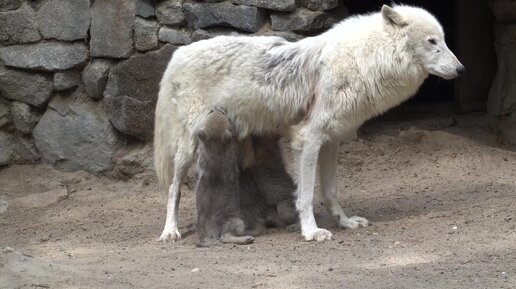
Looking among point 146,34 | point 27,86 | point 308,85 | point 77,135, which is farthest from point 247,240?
point 27,86

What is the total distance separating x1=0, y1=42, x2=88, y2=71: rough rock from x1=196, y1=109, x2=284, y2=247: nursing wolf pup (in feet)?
7.86

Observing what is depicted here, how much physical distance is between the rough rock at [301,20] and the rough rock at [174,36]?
2.67ft

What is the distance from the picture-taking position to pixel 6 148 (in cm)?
922

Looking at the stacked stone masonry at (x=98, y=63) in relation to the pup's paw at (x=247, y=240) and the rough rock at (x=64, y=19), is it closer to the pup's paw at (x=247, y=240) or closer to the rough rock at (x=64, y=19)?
the rough rock at (x=64, y=19)

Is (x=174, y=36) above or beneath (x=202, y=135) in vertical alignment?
above

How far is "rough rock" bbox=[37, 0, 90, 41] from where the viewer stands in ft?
28.5

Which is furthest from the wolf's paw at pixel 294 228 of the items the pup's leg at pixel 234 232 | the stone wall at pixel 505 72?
the stone wall at pixel 505 72

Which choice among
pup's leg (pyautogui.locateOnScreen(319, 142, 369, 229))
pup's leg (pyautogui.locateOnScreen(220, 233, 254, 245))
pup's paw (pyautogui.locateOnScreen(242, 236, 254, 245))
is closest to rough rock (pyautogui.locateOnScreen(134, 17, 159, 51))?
pup's leg (pyautogui.locateOnScreen(319, 142, 369, 229))

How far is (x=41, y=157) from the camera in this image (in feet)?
30.1

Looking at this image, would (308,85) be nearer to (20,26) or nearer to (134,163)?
(134,163)

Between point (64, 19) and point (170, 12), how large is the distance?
115cm

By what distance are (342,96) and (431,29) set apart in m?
0.80

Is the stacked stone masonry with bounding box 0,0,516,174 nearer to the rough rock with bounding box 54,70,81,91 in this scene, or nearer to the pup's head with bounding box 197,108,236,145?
the rough rock with bounding box 54,70,81,91

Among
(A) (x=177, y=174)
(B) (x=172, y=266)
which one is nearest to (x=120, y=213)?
(A) (x=177, y=174)
